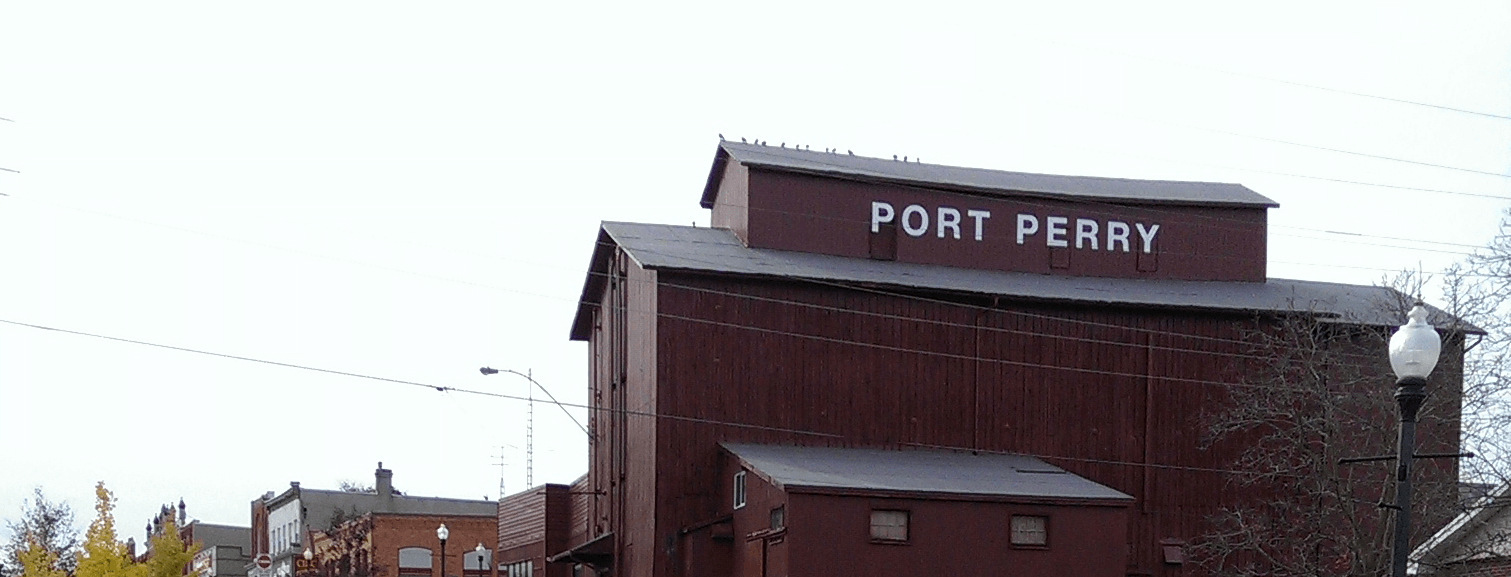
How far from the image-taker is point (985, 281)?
1690 inches

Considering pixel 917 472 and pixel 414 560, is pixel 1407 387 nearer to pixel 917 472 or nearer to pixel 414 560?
pixel 917 472

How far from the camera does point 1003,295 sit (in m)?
41.9

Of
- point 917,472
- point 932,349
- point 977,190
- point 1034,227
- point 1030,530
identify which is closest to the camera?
point 1030,530

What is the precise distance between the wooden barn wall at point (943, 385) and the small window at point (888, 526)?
214 inches

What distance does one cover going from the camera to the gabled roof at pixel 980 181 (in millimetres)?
43688

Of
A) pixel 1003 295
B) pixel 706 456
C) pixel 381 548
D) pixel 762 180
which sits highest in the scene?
pixel 762 180

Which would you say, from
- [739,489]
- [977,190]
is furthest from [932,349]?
[739,489]

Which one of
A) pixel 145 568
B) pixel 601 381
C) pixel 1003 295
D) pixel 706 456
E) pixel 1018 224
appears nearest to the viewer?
pixel 706 456

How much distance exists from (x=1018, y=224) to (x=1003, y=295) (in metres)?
3.67

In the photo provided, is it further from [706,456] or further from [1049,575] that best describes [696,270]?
[1049,575]

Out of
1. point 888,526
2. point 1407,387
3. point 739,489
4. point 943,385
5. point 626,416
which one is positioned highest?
point 943,385

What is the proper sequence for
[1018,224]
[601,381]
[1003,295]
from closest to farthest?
[1003,295], [1018,224], [601,381]

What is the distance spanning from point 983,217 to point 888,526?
12.9 metres

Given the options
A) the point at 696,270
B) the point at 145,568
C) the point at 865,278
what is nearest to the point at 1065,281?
the point at 865,278
